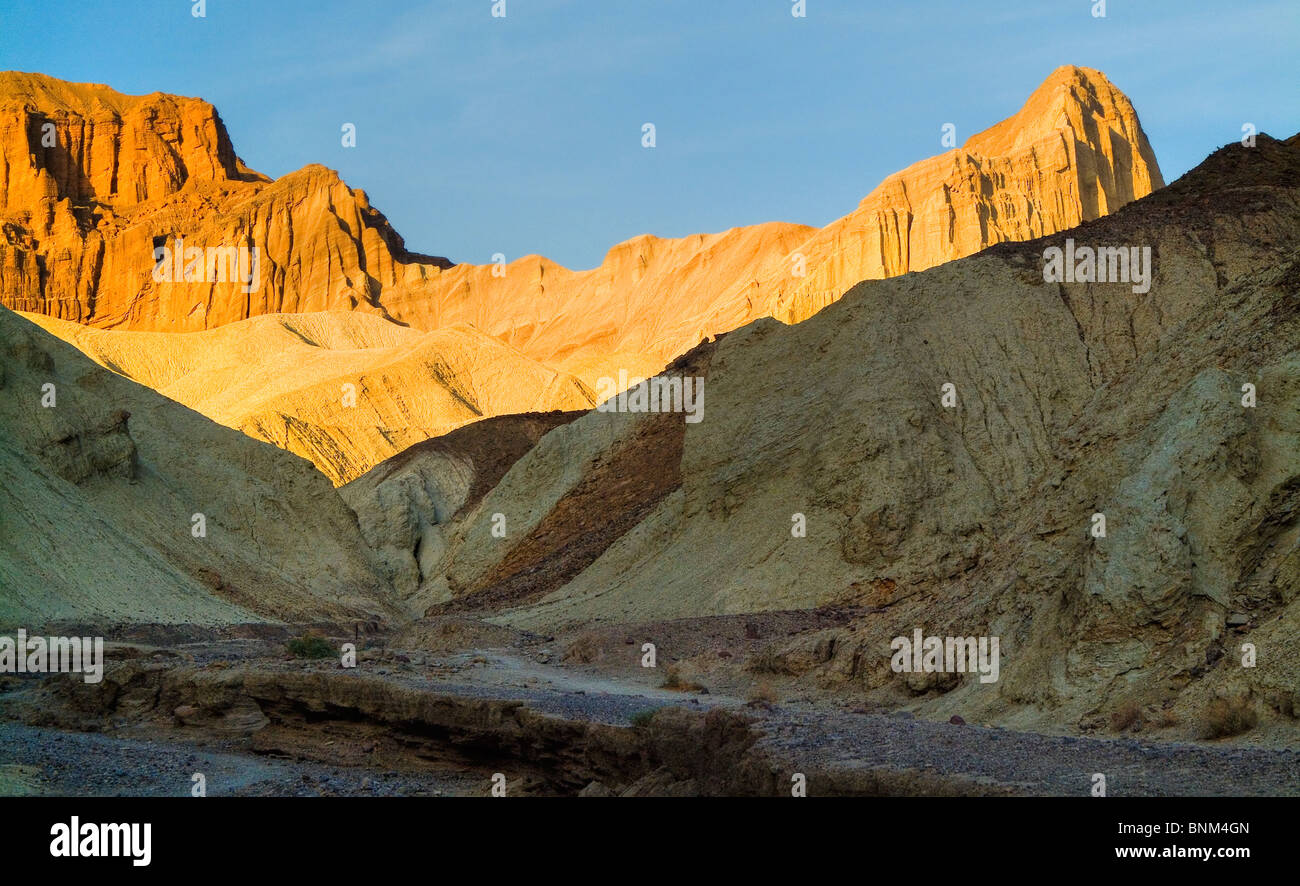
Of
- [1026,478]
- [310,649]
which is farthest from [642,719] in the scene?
[1026,478]

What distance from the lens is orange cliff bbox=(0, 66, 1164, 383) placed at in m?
94.6

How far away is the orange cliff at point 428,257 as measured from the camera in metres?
94.6

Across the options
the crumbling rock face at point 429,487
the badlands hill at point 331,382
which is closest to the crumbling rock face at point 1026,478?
the crumbling rock face at point 429,487

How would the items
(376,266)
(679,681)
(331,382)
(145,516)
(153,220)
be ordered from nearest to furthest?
(679,681) → (145,516) → (331,382) → (153,220) → (376,266)

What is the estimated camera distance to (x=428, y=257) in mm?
169875

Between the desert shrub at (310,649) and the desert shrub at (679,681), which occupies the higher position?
the desert shrub at (310,649)

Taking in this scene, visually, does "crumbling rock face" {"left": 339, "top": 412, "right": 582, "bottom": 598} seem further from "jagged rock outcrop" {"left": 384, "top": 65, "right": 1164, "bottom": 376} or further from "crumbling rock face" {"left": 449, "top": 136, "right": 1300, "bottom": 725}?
"jagged rock outcrop" {"left": 384, "top": 65, "right": 1164, "bottom": 376}

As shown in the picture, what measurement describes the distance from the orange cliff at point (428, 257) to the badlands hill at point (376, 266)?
23cm

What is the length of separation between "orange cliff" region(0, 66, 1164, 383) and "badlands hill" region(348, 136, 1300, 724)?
3853 cm

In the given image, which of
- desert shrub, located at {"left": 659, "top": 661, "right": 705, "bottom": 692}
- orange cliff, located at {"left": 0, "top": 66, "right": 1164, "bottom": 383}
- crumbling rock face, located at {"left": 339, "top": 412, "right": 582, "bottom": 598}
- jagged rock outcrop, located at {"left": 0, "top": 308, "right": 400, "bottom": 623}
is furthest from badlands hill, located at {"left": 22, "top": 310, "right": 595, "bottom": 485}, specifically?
desert shrub, located at {"left": 659, "top": 661, "right": 705, "bottom": 692}

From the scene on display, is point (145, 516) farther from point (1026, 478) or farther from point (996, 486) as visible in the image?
point (1026, 478)

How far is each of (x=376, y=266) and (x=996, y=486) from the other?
128 meters

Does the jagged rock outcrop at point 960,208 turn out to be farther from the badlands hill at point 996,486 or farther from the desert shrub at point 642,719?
the desert shrub at point 642,719
